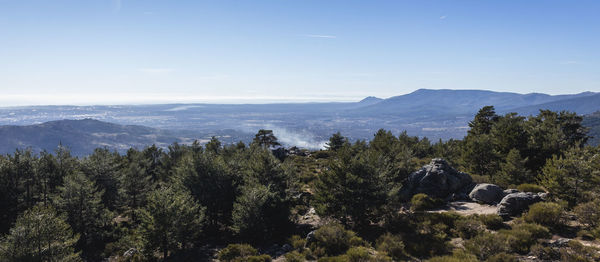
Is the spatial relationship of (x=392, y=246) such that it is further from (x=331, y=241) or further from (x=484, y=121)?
(x=484, y=121)

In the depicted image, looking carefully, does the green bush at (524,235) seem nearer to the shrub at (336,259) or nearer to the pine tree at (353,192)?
the pine tree at (353,192)

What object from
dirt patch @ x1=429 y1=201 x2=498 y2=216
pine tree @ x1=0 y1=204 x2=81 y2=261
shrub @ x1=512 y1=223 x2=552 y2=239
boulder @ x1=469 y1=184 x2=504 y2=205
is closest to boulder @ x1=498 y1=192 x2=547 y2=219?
dirt patch @ x1=429 y1=201 x2=498 y2=216

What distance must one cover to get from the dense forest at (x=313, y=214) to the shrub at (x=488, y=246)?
69 millimetres

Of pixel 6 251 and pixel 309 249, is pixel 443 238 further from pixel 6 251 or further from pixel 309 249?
pixel 6 251

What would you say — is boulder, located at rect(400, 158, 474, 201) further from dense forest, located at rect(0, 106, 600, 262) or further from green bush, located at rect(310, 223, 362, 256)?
green bush, located at rect(310, 223, 362, 256)

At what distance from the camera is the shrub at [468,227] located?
23.3 m

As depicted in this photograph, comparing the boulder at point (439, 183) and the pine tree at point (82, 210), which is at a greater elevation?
the boulder at point (439, 183)

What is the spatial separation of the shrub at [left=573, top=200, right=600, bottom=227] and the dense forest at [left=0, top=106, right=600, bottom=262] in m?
0.08

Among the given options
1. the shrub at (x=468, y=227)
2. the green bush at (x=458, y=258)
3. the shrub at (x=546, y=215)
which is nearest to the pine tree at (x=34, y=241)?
the green bush at (x=458, y=258)

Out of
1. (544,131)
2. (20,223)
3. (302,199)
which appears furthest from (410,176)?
(20,223)

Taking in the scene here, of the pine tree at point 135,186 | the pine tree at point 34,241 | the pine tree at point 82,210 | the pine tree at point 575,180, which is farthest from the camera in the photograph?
the pine tree at point 135,186

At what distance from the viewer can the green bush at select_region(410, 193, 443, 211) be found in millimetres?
32312

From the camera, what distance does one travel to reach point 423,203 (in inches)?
1280

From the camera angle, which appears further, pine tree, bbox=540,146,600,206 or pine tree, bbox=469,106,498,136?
pine tree, bbox=469,106,498,136
